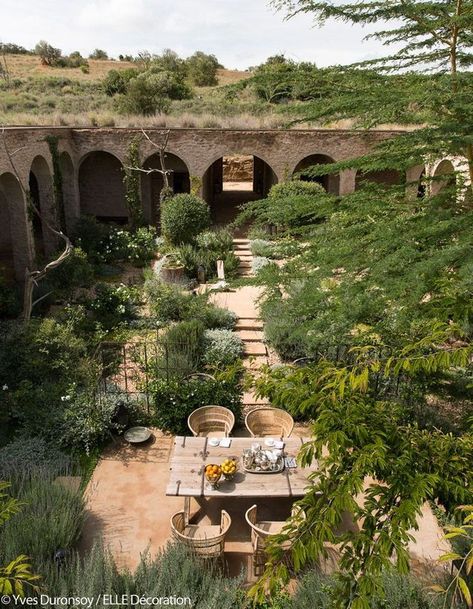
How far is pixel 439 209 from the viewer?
5828 millimetres

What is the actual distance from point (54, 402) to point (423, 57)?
6.92 metres

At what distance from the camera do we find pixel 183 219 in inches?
593

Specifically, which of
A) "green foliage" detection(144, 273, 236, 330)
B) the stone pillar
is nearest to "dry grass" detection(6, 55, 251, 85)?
the stone pillar

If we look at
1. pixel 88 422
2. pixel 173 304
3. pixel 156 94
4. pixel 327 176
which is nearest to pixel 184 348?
pixel 173 304

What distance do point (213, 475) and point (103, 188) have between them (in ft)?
51.9

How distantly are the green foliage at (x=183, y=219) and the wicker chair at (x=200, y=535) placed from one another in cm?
1054

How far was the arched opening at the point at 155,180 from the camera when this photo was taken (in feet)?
61.6

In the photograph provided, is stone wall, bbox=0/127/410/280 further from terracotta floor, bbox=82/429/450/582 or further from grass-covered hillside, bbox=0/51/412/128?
terracotta floor, bbox=82/429/450/582

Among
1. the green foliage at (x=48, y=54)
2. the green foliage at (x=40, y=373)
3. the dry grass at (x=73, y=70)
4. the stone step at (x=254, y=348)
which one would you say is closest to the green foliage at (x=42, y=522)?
the green foliage at (x=40, y=373)

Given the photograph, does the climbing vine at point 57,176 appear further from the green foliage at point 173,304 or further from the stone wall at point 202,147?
the green foliage at point 173,304

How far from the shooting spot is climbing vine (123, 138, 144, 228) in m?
17.2

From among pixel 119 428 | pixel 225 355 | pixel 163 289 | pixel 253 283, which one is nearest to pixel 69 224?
pixel 163 289

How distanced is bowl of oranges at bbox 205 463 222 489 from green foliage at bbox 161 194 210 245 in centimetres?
1048

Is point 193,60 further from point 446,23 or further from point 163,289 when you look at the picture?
point 446,23
